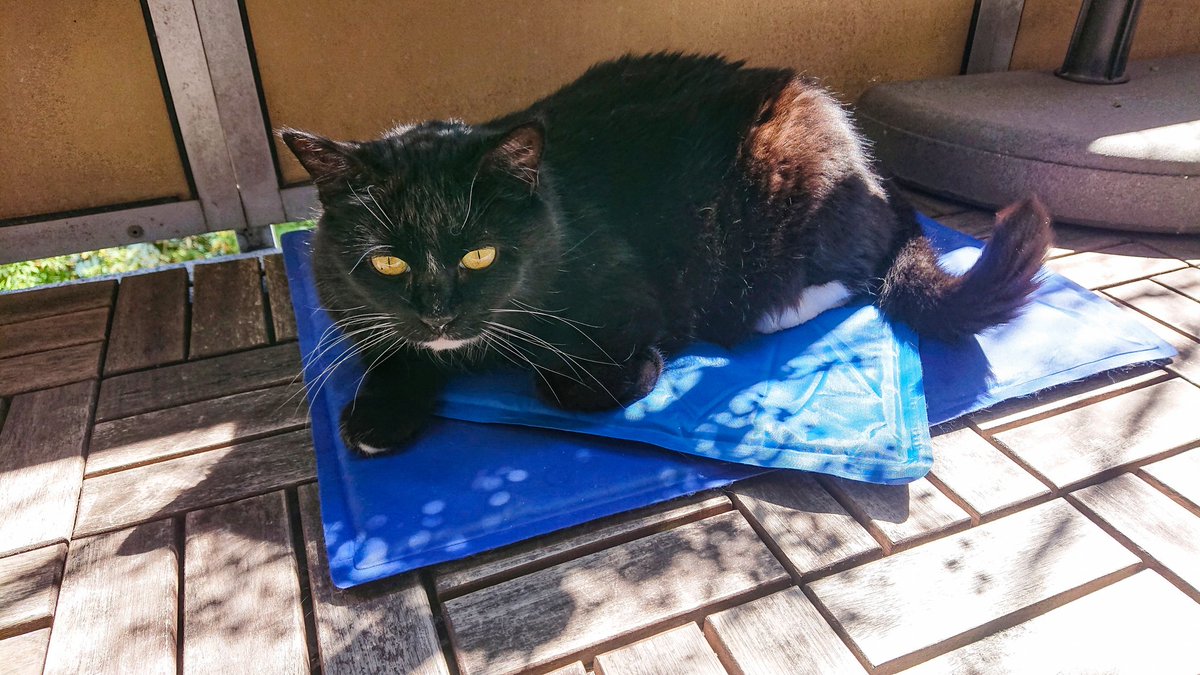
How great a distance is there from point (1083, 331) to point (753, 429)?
104 centimetres

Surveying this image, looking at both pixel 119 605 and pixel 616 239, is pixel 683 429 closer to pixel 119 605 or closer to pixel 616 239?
pixel 616 239

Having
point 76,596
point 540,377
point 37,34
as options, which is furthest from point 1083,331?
point 37,34

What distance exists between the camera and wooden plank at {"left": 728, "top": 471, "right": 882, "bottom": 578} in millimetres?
1437

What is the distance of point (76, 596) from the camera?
54.1 inches

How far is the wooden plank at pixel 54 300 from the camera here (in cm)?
232

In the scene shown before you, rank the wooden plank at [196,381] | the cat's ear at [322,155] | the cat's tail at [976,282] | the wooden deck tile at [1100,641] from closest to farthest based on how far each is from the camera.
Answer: the wooden deck tile at [1100,641], the cat's ear at [322,155], the cat's tail at [976,282], the wooden plank at [196,381]

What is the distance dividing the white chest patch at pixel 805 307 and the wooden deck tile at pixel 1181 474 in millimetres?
810

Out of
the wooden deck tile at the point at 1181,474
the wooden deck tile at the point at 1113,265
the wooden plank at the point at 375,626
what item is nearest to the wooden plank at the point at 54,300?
the wooden plank at the point at 375,626

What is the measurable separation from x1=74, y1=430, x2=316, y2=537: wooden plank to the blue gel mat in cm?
9

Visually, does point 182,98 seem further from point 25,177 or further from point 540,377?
point 540,377

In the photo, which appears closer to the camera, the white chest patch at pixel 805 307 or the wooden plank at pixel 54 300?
the white chest patch at pixel 805 307

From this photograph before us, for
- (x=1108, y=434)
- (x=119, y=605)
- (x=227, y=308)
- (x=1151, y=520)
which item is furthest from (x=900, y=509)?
(x=227, y=308)

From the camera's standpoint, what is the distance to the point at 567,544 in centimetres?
147

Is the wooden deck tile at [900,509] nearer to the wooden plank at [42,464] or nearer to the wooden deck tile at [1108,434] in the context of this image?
the wooden deck tile at [1108,434]
